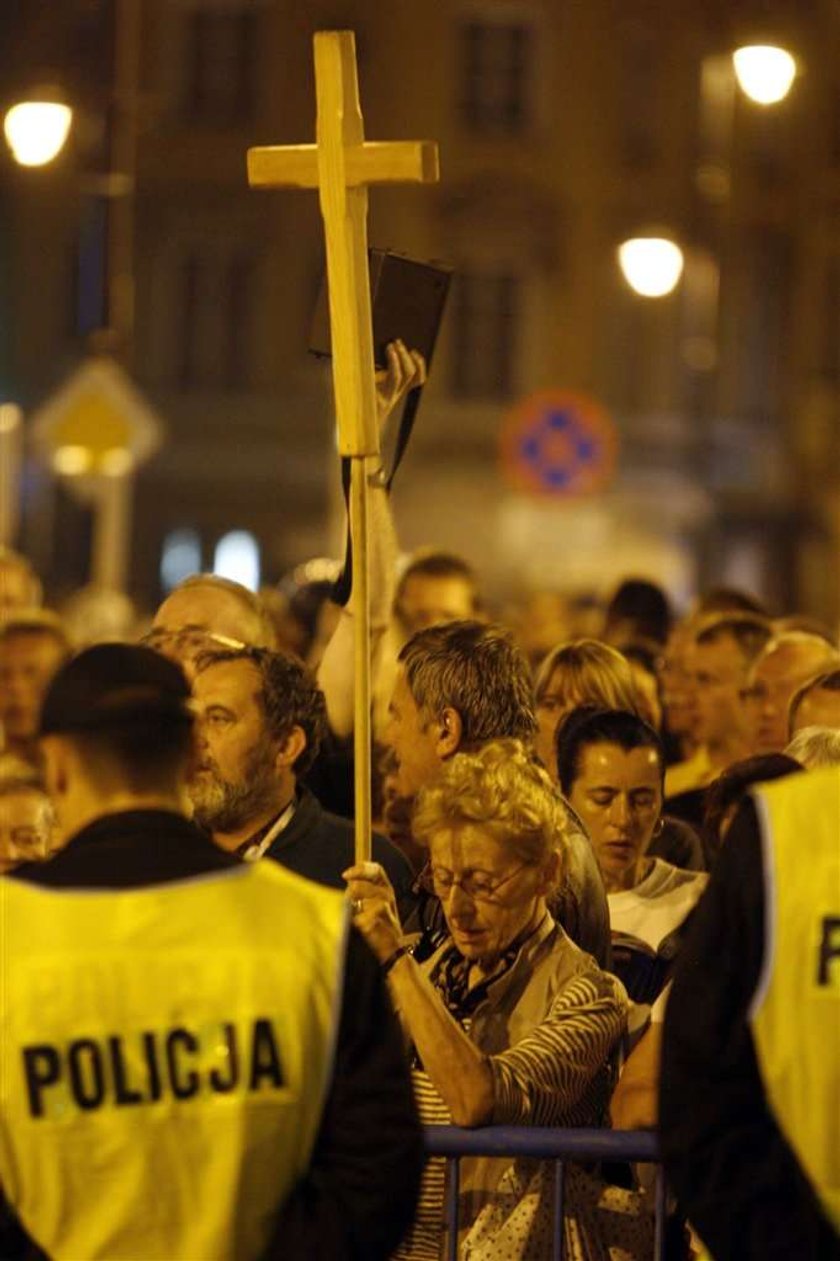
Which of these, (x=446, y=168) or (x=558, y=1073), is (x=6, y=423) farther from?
(x=446, y=168)

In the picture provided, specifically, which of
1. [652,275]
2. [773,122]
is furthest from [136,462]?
[652,275]

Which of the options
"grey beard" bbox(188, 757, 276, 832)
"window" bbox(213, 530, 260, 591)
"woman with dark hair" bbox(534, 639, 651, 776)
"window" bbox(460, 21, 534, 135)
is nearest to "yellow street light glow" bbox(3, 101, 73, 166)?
"woman with dark hair" bbox(534, 639, 651, 776)

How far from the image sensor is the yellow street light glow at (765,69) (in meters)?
22.0

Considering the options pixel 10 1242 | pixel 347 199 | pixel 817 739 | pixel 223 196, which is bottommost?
pixel 10 1242

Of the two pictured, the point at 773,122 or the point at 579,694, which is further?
the point at 773,122

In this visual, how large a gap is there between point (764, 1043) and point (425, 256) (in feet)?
150

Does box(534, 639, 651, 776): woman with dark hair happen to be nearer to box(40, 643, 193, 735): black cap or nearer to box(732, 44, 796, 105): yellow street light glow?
box(40, 643, 193, 735): black cap

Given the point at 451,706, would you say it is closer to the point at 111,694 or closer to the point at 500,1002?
the point at 500,1002

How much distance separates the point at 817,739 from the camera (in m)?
6.98

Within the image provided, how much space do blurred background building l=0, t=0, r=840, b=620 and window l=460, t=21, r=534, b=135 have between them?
0.11ft

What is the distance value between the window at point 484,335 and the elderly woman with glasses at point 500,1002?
42.9m

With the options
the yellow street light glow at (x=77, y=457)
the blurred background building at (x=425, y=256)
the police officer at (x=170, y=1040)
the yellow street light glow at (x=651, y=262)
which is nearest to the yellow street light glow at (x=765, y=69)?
the yellow street light glow at (x=651, y=262)

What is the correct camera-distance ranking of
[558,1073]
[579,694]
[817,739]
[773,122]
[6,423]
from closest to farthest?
1. [558,1073]
2. [817,739]
3. [579,694]
4. [6,423]
5. [773,122]

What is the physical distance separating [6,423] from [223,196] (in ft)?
87.3
